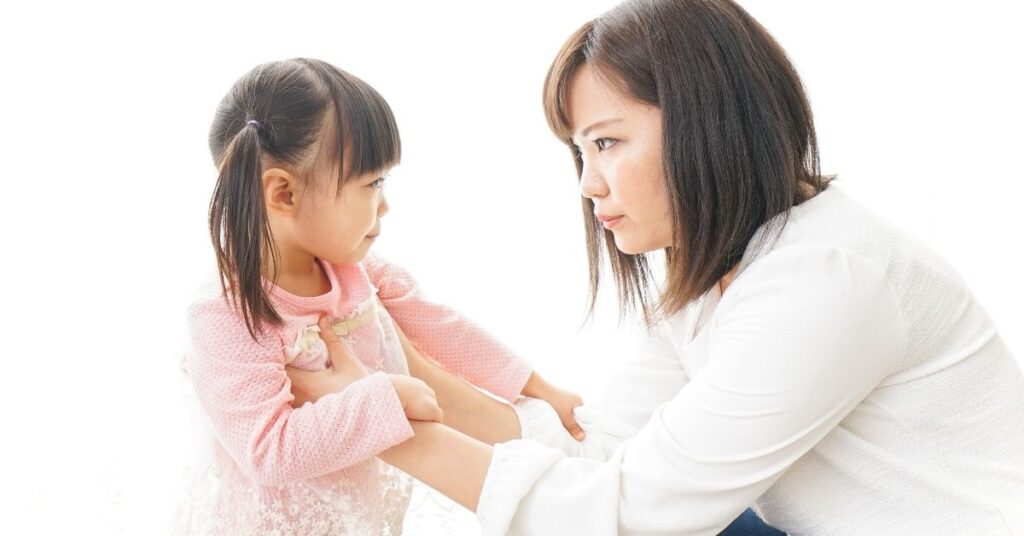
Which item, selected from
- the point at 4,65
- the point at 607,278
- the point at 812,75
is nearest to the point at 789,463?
the point at 607,278

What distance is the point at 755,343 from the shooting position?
3.68ft

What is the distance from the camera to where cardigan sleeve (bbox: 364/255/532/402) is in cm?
152

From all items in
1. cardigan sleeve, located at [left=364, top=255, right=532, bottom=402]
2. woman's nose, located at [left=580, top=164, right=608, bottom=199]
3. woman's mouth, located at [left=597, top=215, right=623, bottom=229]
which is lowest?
cardigan sleeve, located at [left=364, top=255, right=532, bottom=402]

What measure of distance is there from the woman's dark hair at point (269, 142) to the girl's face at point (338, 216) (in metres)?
0.02

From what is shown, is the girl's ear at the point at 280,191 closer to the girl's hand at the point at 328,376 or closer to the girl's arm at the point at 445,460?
the girl's hand at the point at 328,376

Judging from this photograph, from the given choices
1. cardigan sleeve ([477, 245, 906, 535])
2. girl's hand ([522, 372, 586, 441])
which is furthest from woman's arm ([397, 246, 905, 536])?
girl's hand ([522, 372, 586, 441])

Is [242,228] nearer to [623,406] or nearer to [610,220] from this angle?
[610,220]

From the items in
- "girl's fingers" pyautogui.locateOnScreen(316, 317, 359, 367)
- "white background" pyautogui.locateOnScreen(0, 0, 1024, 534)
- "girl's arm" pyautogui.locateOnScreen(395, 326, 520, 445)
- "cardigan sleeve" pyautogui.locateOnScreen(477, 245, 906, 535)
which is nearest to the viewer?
"cardigan sleeve" pyautogui.locateOnScreen(477, 245, 906, 535)

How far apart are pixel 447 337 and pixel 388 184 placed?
55 cm

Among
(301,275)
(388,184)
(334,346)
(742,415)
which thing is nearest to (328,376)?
(334,346)

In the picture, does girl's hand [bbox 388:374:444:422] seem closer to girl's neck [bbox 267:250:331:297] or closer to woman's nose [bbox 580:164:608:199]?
girl's neck [bbox 267:250:331:297]

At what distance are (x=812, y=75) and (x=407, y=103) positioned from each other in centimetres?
91

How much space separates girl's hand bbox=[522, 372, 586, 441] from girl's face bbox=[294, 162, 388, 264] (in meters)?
0.38

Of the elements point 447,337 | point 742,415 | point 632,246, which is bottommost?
point 447,337
